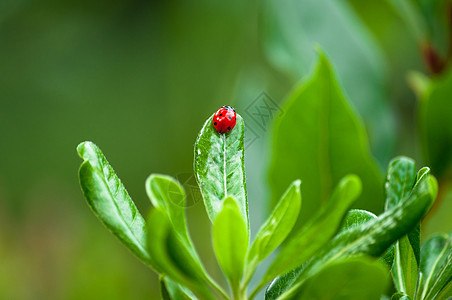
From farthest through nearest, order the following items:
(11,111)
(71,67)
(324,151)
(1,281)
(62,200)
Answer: (11,111) < (71,67) < (62,200) < (1,281) < (324,151)

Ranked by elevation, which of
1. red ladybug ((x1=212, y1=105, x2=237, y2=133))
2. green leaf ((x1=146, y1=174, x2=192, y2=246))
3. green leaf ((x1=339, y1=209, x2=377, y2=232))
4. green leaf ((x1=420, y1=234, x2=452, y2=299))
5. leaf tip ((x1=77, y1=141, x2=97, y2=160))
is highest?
leaf tip ((x1=77, y1=141, x2=97, y2=160))

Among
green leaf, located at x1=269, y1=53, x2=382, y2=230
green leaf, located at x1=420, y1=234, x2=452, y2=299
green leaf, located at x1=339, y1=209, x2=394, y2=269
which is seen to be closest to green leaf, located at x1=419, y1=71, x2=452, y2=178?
green leaf, located at x1=269, y1=53, x2=382, y2=230

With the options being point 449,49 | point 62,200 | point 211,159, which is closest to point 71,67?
point 62,200

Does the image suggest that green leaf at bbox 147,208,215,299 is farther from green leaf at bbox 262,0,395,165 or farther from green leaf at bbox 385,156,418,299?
green leaf at bbox 262,0,395,165

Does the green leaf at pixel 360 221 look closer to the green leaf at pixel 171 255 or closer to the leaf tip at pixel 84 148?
the green leaf at pixel 171 255

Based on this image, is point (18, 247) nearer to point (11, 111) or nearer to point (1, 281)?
point (1, 281)

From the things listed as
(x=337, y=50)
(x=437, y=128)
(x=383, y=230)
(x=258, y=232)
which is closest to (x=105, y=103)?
(x=337, y=50)
